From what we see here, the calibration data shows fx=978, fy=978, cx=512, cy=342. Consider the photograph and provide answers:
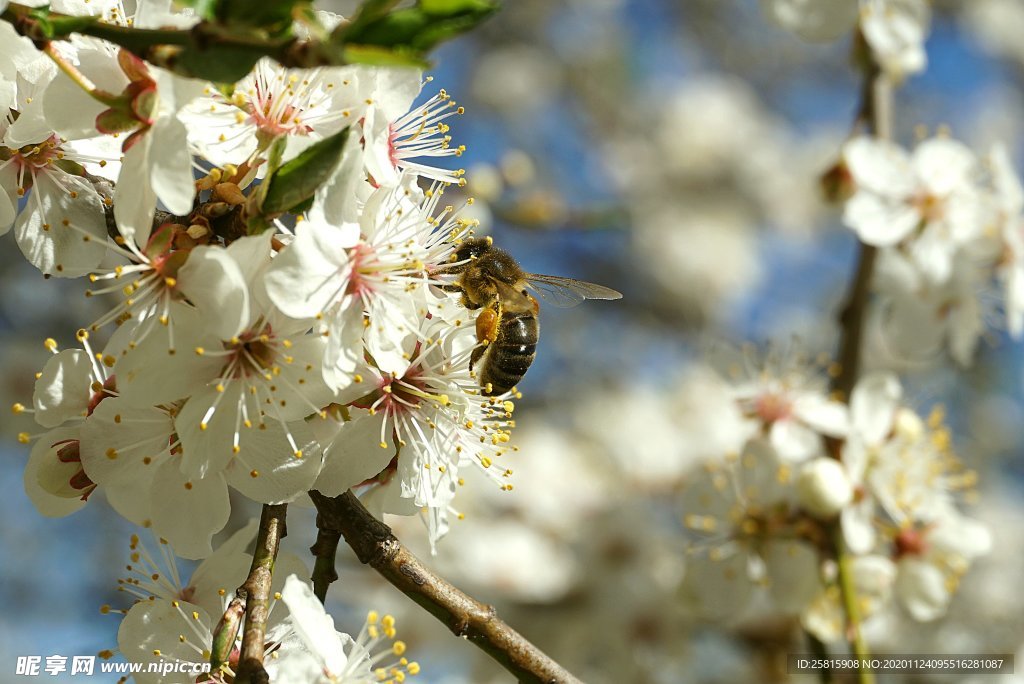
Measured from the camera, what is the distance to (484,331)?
1781 mm

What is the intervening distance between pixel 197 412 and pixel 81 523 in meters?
4.59

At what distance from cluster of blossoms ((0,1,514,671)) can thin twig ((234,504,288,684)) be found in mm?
43

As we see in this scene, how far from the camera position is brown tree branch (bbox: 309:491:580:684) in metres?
1.51

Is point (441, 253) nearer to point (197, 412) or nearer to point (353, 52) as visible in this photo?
point (197, 412)

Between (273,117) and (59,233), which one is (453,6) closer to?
(273,117)

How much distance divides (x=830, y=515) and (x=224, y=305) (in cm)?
178

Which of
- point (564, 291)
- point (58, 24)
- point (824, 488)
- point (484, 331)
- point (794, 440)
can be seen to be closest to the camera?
point (58, 24)

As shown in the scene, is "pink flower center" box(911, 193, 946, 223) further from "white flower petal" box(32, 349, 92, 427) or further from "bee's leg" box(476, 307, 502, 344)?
"white flower petal" box(32, 349, 92, 427)

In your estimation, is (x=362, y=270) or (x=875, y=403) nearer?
(x=362, y=270)

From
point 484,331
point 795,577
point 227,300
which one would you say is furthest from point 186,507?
point 795,577

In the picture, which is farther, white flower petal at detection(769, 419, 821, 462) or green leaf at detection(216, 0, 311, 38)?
white flower petal at detection(769, 419, 821, 462)

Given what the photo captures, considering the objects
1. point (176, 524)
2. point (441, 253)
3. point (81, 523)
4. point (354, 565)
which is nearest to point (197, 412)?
point (176, 524)

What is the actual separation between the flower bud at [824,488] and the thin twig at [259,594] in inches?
58.7

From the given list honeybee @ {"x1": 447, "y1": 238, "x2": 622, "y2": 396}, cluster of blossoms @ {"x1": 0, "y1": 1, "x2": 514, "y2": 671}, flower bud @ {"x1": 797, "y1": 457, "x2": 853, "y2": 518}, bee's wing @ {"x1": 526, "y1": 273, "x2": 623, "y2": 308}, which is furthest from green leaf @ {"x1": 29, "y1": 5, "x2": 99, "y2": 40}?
flower bud @ {"x1": 797, "y1": 457, "x2": 853, "y2": 518}
